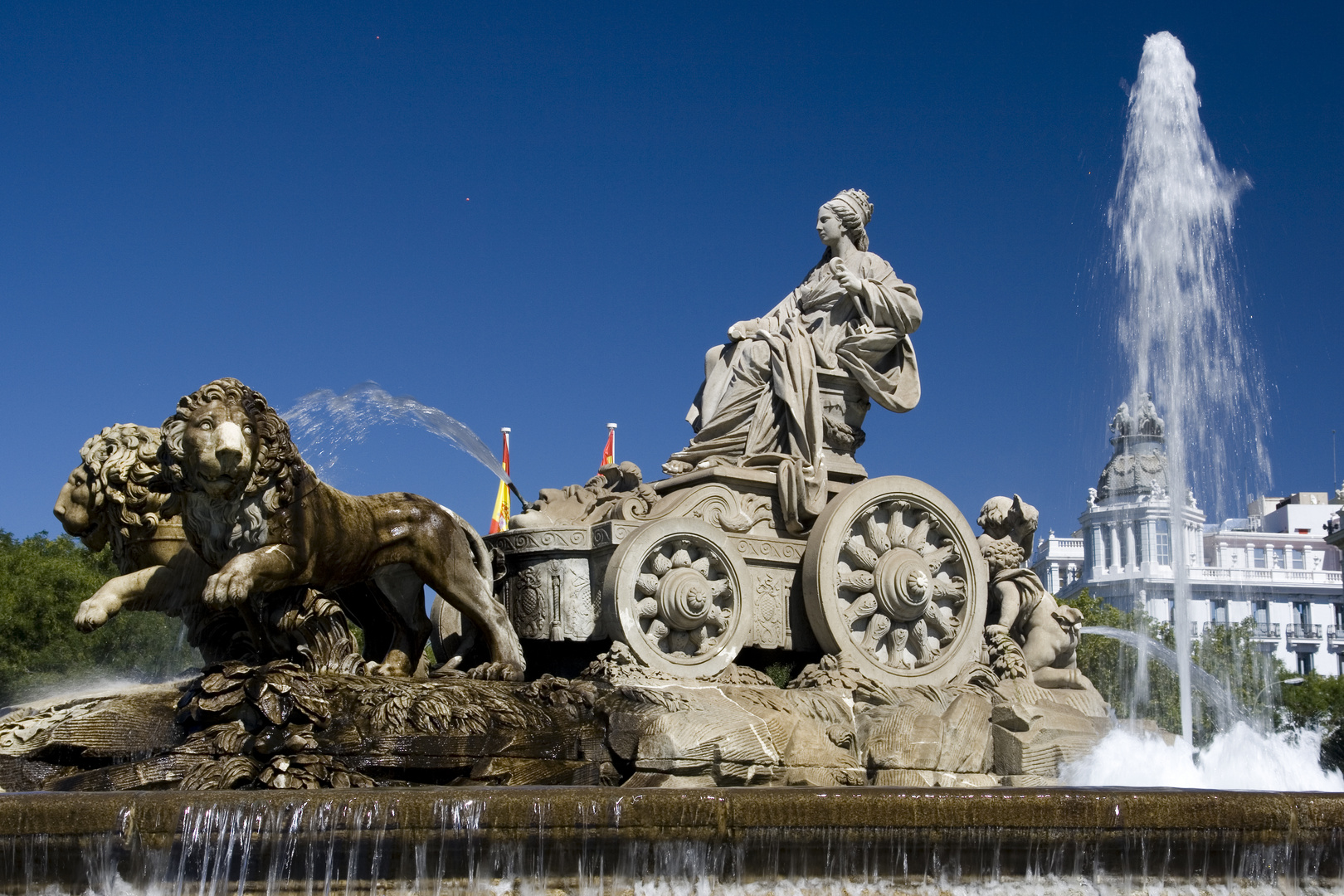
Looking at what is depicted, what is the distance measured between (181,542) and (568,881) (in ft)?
14.4

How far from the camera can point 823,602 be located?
418 inches

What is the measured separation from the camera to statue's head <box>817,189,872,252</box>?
1256 centimetres

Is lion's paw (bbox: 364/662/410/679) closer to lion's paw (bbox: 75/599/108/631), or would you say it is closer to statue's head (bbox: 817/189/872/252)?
lion's paw (bbox: 75/599/108/631)

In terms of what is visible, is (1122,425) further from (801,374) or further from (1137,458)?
(801,374)

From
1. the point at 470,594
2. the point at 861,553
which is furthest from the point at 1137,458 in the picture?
the point at 470,594

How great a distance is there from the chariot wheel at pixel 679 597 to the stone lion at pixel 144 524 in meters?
2.40

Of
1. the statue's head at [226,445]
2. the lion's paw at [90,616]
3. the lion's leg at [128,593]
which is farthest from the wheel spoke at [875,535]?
the lion's paw at [90,616]

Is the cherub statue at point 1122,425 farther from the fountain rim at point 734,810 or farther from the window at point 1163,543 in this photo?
the fountain rim at point 734,810

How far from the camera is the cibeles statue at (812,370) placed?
1130 cm

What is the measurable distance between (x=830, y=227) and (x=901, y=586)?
3243 mm

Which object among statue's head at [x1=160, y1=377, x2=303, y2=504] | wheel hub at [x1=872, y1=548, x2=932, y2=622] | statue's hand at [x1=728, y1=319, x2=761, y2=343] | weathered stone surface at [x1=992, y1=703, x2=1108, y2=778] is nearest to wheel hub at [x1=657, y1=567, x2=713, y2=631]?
wheel hub at [x1=872, y1=548, x2=932, y2=622]

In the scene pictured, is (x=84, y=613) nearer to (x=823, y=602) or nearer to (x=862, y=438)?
(x=823, y=602)

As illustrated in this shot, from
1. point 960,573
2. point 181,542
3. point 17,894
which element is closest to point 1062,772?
point 960,573

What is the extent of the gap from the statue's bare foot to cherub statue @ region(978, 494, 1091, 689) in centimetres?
377
